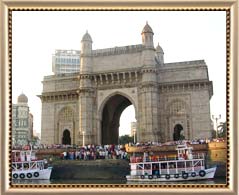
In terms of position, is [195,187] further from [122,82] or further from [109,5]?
[122,82]

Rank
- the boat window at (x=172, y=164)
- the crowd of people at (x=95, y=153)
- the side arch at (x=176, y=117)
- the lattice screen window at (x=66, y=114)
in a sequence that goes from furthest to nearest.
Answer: the lattice screen window at (x=66, y=114), the side arch at (x=176, y=117), the crowd of people at (x=95, y=153), the boat window at (x=172, y=164)

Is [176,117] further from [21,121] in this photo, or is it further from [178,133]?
[21,121]

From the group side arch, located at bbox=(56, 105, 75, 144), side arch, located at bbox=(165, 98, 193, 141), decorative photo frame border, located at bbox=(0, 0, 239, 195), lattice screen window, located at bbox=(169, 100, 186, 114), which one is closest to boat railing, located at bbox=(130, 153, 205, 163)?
decorative photo frame border, located at bbox=(0, 0, 239, 195)

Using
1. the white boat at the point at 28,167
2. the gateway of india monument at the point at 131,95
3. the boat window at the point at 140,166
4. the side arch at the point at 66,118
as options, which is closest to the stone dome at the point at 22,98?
the white boat at the point at 28,167

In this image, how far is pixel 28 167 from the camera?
567 cm

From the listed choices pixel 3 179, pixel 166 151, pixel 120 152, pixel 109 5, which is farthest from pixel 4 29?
pixel 120 152

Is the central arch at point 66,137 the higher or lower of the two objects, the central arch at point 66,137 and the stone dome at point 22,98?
the lower

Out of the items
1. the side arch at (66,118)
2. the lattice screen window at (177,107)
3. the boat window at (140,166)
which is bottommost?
the boat window at (140,166)

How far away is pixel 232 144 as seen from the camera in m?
3.94

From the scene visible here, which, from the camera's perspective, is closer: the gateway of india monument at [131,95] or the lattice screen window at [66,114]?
the gateway of india monument at [131,95]

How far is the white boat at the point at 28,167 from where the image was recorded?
4.44m

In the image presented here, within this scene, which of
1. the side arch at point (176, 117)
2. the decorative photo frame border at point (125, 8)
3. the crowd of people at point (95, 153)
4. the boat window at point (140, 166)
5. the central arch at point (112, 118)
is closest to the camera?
the decorative photo frame border at point (125, 8)

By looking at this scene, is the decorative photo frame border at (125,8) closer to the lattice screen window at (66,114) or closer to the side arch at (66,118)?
the side arch at (66,118)

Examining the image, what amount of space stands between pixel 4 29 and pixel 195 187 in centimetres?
249
